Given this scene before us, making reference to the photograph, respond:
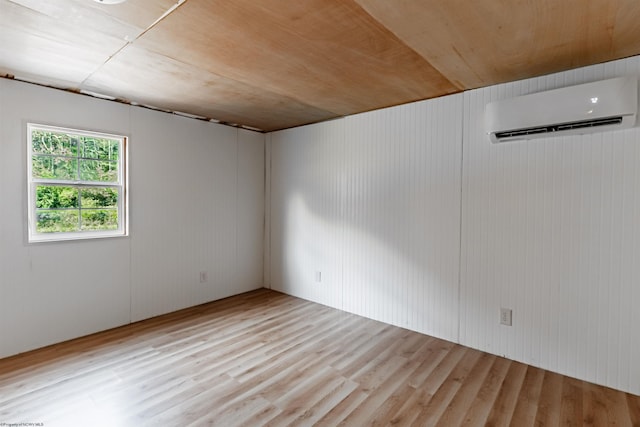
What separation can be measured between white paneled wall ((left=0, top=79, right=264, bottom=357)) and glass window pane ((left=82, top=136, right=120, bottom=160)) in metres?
0.15

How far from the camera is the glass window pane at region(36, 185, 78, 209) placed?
9.36 ft

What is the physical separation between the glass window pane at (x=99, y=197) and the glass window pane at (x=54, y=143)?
0.37m

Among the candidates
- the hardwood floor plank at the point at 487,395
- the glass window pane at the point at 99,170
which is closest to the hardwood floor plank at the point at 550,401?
the hardwood floor plank at the point at 487,395

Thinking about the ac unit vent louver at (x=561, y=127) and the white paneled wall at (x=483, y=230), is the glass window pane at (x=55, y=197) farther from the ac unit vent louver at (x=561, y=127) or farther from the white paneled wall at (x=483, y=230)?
the ac unit vent louver at (x=561, y=127)

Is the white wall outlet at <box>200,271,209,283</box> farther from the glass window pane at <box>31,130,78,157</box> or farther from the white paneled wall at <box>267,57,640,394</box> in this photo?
the glass window pane at <box>31,130,78,157</box>

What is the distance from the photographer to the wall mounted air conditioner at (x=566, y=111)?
208cm

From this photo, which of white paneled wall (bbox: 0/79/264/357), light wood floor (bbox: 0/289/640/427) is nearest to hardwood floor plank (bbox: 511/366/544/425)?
light wood floor (bbox: 0/289/640/427)

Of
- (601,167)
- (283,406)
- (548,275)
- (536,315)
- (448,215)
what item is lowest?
(283,406)

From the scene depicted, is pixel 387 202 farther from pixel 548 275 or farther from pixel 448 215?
pixel 548 275

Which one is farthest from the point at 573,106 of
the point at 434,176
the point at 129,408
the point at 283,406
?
the point at 129,408

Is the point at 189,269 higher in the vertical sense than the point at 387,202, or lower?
lower

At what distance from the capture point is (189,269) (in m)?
3.90

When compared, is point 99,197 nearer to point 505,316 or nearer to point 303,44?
point 303,44

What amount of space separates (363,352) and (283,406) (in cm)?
98
